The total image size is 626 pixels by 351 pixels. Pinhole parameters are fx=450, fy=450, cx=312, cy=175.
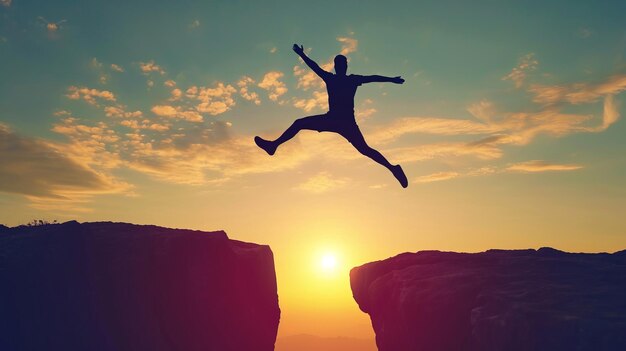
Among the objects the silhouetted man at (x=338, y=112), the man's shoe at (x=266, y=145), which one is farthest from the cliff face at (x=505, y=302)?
the man's shoe at (x=266, y=145)

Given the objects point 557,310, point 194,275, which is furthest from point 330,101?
point 194,275

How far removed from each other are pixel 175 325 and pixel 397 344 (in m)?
7.09

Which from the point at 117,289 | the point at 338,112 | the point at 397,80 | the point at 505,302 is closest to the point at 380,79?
the point at 397,80

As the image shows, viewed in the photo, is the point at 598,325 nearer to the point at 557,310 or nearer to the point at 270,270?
the point at 557,310

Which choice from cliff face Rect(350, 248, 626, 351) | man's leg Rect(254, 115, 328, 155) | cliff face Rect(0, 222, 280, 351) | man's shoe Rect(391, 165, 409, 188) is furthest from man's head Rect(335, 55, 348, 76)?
cliff face Rect(0, 222, 280, 351)

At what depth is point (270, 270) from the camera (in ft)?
64.0

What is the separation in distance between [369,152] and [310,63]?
207cm

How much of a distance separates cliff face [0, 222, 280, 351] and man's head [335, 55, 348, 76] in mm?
8834

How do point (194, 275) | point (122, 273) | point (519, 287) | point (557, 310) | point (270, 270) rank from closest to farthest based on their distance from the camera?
point (557, 310), point (519, 287), point (122, 273), point (194, 275), point (270, 270)

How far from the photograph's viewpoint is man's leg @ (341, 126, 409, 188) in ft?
28.1

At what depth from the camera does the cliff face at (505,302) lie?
8.73 metres

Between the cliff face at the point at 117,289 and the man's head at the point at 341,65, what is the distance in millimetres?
8834

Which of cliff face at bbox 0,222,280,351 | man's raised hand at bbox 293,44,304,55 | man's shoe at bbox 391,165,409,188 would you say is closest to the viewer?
man's raised hand at bbox 293,44,304,55

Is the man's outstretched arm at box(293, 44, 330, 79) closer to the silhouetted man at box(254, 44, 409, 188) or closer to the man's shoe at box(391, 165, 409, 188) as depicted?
the silhouetted man at box(254, 44, 409, 188)
